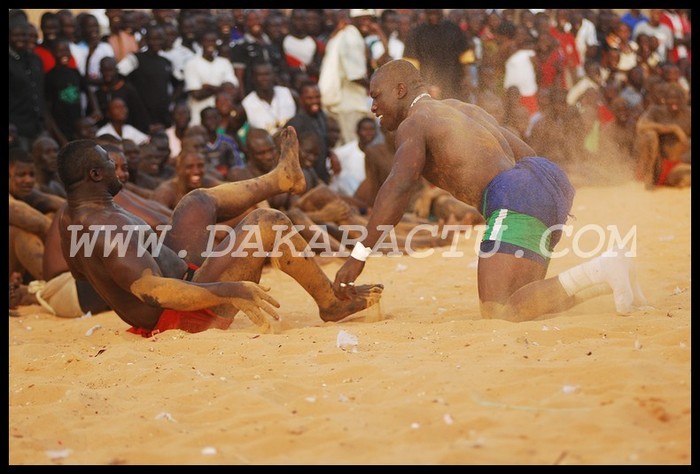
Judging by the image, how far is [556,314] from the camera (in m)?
6.01

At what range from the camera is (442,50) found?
12695 millimetres

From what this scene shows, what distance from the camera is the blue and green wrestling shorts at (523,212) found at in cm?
592

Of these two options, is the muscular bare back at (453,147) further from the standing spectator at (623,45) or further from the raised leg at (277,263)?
the standing spectator at (623,45)

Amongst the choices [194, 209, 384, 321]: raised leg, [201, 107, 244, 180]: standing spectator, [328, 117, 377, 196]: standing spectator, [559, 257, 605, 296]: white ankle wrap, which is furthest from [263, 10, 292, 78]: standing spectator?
[559, 257, 605, 296]: white ankle wrap

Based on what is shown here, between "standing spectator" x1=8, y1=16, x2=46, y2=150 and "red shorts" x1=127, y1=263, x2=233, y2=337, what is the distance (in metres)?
4.43

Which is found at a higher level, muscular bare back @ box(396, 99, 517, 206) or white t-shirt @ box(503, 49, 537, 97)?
muscular bare back @ box(396, 99, 517, 206)

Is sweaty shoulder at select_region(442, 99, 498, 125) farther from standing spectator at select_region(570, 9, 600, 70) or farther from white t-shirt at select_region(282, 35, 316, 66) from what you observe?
standing spectator at select_region(570, 9, 600, 70)

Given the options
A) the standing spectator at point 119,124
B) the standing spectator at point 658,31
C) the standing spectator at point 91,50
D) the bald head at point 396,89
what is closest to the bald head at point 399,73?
the bald head at point 396,89

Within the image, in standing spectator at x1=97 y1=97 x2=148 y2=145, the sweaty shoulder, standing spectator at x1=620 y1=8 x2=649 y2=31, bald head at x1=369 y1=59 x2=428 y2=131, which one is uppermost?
bald head at x1=369 y1=59 x2=428 y2=131

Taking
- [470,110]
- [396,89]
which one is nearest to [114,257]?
[396,89]

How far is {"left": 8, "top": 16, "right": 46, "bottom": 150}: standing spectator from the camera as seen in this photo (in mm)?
10258
